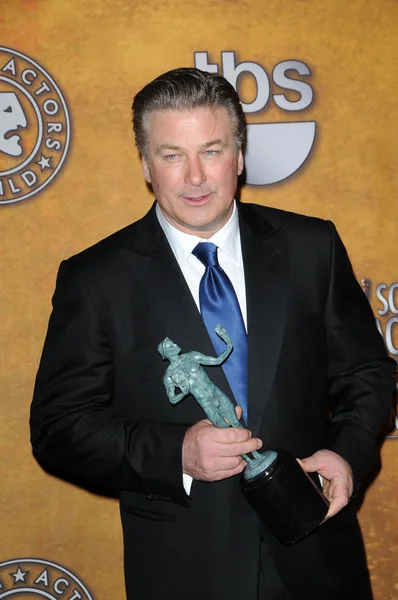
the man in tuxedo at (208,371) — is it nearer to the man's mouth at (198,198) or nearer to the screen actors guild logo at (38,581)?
the man's mouth at (198,198)

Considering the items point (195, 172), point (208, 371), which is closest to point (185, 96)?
point (195, 172)

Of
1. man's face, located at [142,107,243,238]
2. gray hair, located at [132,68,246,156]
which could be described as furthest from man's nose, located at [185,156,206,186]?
gray hair, located at [132,68,246,156]

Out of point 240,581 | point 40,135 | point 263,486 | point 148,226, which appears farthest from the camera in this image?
point 40,135

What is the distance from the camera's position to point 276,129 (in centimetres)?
261

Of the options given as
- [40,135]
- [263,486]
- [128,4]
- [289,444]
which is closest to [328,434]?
[289,444]

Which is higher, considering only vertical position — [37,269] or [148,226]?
[148,226]

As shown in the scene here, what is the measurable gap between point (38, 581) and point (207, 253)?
1303 mm

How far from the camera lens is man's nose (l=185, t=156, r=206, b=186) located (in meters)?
1.85

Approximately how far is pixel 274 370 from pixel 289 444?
17 cm

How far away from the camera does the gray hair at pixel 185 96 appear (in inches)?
74.6

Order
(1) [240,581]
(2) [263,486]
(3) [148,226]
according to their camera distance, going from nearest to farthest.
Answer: (2) [263,486] < (1) [240,581] < (3) [148,226]

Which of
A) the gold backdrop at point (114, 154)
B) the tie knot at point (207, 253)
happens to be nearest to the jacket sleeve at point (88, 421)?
the tie knot at point (207, 253)

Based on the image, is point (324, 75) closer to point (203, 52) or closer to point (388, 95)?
point (388, 95)

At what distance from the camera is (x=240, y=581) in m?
1.84
